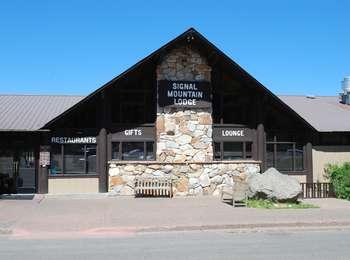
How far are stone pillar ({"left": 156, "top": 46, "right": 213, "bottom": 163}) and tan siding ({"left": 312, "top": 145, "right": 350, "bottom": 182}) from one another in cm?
500

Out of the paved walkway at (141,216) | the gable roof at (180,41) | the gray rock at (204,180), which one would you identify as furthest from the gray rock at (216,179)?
the gable roof at (180,41)

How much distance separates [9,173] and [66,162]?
2515 mm

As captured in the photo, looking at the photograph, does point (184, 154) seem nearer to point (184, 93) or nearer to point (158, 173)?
point (158, 173)

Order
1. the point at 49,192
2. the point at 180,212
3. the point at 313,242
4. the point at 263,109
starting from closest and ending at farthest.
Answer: the point at 313,242 → the point at 180,212 → the point at 49,192 → the point at 263,109

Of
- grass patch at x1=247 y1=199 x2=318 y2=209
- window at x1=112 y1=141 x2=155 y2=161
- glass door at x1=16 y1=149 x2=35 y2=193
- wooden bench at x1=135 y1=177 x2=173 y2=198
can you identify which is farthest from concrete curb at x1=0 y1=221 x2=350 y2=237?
glass door at x1=16 y1=149 x2=35 y2=193

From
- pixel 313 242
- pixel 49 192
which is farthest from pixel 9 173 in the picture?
pixel 313 242

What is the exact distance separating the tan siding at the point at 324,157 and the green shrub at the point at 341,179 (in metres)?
1.14

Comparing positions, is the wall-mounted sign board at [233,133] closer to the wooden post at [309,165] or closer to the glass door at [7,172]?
the wooden post at [309,165]

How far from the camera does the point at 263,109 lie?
2536 centimetres

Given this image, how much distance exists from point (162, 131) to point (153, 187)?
7.98 feet

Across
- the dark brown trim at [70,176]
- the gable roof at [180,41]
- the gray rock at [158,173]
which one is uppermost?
the gable roof at [180,41]

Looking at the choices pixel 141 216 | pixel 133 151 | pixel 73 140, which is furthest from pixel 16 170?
pixel 141 216

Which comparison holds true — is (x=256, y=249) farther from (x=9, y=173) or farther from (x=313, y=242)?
(x=9, y=173)

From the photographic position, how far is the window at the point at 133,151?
2400 centimetres
